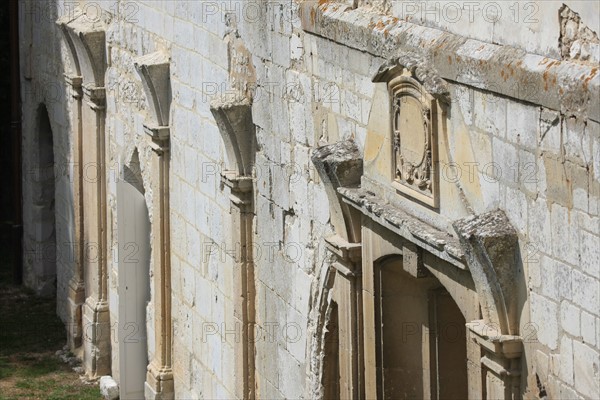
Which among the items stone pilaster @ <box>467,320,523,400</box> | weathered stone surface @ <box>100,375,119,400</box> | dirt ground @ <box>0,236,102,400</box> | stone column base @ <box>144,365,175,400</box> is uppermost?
stone pilaster @ <box>467,320,523,400</box>

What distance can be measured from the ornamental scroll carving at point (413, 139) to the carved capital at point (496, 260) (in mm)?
695

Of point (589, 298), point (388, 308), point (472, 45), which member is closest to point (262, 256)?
point (388, 308)

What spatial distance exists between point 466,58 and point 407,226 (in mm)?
1039

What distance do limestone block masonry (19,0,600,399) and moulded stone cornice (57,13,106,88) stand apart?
0.02 meters

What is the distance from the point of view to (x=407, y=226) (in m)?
7.33

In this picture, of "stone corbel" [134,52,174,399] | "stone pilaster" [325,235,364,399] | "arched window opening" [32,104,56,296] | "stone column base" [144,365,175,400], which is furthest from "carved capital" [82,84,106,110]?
"stone pilaster" [325,235,364,399]

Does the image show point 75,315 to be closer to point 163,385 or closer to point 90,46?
point 90,46

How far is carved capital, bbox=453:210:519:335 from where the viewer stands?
6.44m

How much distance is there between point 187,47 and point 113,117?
265 centimetres

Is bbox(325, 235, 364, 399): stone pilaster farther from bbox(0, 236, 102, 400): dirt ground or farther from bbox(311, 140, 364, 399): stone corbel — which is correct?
bbox(0, 236, 102, 400): dirt ground

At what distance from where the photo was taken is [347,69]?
8281 mm

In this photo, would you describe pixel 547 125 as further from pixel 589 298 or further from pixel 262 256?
pixel 262 256

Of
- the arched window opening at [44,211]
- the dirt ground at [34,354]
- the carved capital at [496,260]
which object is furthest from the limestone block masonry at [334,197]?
the arched window opening at [44,211]

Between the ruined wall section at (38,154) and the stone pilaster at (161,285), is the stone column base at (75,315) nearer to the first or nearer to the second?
the ruined wall section at (38,154)
